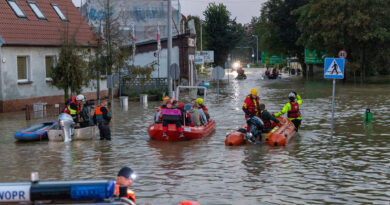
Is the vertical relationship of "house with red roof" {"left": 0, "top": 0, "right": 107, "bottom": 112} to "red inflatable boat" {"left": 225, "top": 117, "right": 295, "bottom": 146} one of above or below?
above

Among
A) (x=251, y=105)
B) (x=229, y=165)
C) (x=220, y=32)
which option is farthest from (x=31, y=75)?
(x=220, y=32)

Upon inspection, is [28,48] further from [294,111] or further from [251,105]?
[294,111]

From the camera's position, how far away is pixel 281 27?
70000mm

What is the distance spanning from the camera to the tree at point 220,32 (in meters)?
86.0

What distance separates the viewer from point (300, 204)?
10.2 meters

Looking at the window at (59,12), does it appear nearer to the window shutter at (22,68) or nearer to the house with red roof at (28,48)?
the house with red roof at (28,48)

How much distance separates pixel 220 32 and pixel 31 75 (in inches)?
2259

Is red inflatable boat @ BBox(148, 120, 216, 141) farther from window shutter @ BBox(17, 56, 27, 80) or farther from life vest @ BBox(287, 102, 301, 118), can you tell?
window shutter @ BBox(17, 56, 27, 80)

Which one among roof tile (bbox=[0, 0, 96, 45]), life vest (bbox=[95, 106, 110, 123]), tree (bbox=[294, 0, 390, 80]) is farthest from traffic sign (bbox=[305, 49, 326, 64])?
life vest (bbox=[95, 106, 110, 123])

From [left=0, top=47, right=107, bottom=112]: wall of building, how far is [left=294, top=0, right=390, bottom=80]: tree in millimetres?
29176

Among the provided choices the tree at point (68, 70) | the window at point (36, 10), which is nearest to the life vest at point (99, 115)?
the tree at point (68, 70)

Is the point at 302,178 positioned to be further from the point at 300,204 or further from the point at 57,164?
the point at 57,164

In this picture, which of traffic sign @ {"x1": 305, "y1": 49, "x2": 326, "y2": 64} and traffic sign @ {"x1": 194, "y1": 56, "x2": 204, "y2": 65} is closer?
traffic sign @ {"x1": 194, "y1": 56, "x2": 204, "y2": 65}

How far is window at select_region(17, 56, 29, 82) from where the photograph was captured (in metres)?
30.9
